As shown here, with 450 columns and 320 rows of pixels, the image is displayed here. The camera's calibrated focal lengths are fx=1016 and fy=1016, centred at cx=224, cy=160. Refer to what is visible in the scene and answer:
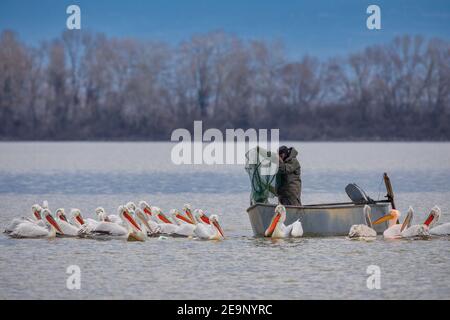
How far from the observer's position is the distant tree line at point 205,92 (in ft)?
272

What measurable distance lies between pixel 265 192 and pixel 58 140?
69.1 metres

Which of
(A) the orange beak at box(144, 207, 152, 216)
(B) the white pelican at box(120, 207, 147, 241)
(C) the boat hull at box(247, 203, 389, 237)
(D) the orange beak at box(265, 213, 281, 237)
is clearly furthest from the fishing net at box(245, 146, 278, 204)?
(A) the orange beak at box(144, 207, 152, 216)

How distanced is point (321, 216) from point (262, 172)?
47.5 inches

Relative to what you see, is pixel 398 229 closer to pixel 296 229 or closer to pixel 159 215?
pixel 296 229

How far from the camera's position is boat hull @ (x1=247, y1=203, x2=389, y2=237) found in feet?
52.5

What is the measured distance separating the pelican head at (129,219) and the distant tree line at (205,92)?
218ft

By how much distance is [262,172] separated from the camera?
1644cm

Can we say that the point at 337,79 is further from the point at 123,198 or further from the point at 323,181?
the point at 123,198

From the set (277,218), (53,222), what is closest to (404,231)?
(277,218)

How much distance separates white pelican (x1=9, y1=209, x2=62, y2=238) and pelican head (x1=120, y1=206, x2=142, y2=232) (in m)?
1.17

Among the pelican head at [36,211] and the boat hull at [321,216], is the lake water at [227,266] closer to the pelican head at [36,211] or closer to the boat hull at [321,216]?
the boat hull at [321,216]

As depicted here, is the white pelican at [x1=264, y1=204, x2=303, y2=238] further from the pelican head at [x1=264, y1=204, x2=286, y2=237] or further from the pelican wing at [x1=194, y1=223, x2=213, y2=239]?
the pelican wing at [x1=194, y1=223, x2=213, y2=239]

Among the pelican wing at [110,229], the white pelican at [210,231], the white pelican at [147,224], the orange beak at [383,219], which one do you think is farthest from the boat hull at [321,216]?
the pelican wing at [110,229]
